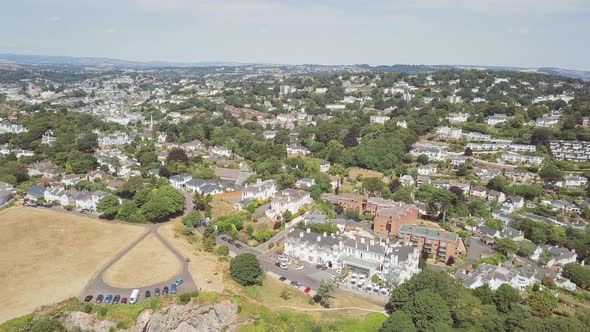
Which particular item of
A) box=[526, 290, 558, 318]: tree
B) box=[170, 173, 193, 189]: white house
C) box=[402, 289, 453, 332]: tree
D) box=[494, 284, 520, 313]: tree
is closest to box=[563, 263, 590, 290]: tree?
box=[526, 290, 558, 318]: tree

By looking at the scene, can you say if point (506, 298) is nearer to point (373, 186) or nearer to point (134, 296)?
point (373, 186)

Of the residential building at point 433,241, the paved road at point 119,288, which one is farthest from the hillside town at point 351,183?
the paved road at point 119,288

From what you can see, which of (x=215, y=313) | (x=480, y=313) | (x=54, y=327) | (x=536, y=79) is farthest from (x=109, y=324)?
(x=536, y=79)

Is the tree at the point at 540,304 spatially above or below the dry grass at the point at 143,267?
below

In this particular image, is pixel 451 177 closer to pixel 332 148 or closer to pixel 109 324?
pixel 332 148

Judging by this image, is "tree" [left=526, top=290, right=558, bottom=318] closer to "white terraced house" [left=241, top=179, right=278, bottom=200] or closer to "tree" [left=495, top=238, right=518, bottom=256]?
"tree" [left=495, top=238, right=518, bottom=256]

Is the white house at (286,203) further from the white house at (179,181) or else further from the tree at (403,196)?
the white house at (179,181)
